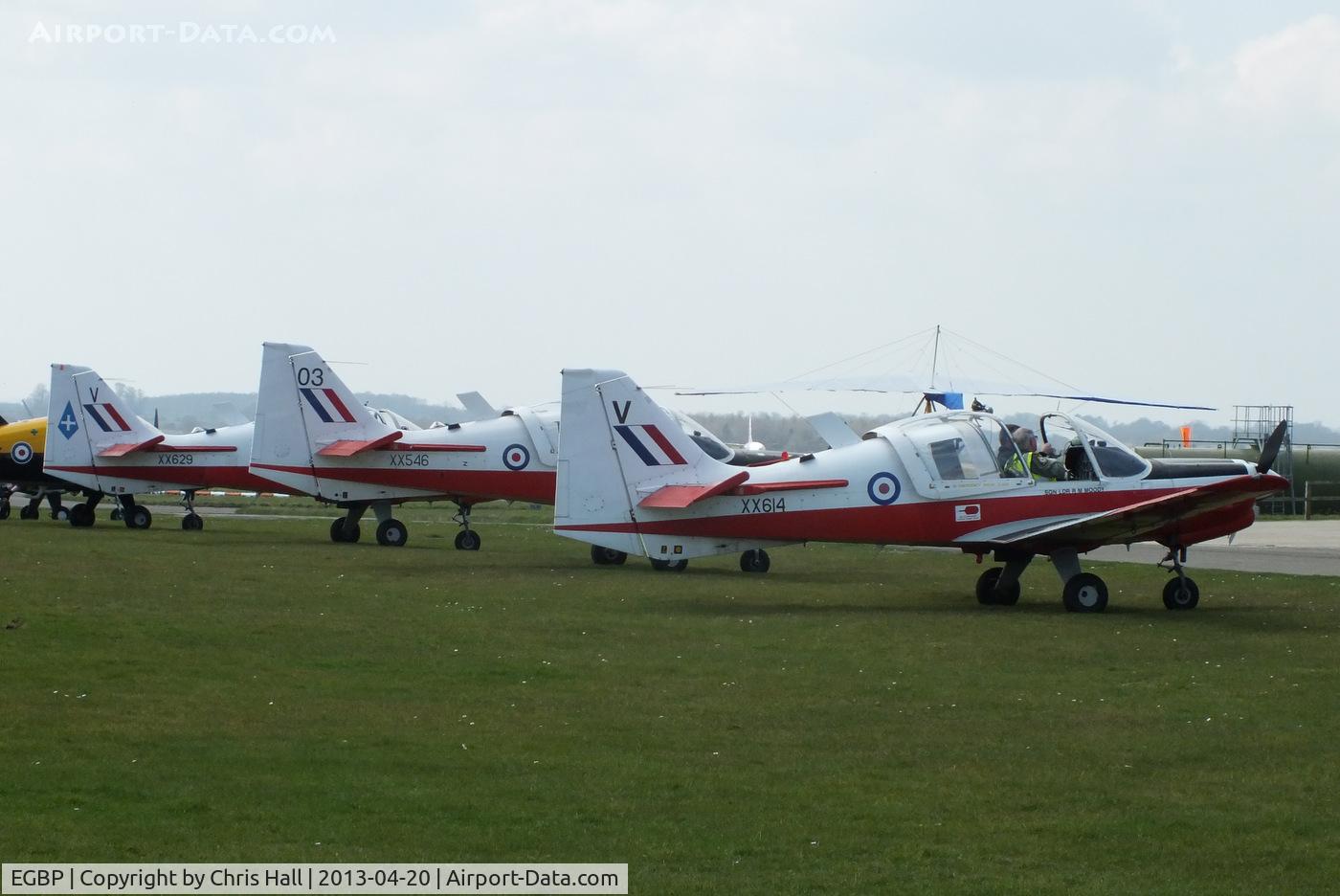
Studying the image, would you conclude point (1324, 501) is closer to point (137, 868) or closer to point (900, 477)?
point (900, 477)

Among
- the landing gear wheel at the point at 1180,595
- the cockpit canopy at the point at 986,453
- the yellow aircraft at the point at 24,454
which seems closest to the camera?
the landing gear wheel at the point at 1180,595

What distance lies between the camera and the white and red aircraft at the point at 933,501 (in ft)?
59.1

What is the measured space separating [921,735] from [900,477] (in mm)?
8283

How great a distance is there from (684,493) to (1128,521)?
16.2 feet

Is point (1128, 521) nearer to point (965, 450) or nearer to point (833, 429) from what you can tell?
point (965, 450)

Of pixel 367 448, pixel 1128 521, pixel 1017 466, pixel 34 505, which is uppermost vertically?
pixel 367 448

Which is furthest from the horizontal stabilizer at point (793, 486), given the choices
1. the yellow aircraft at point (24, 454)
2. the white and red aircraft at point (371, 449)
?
the yellow aircraft at point (24, 454)

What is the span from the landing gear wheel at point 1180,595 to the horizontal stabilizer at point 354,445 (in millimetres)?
15304

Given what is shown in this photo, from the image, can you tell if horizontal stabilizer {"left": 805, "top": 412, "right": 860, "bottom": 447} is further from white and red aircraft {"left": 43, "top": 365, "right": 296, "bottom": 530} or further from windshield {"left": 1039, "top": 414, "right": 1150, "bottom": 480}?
white and red aircraft {"left": 43, "top": 365, "right": 296, "bottom": 530}

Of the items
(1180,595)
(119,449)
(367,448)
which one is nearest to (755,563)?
(1180,595)

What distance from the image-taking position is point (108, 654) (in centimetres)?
1275

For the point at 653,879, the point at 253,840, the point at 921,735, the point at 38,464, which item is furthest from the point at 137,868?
the point at 38,464

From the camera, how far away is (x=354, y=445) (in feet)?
95.3

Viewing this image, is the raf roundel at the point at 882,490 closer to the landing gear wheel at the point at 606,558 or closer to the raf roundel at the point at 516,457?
the landing gear wheel at the point at 606,558
